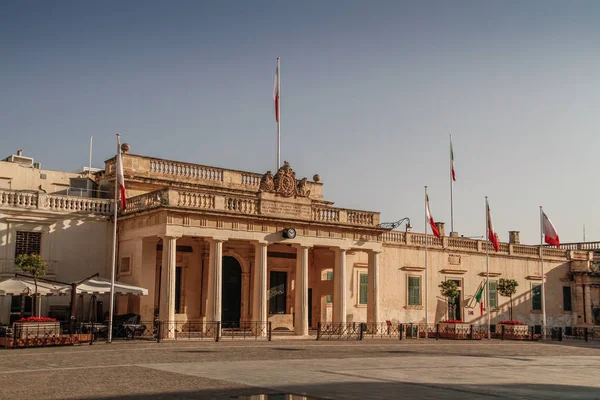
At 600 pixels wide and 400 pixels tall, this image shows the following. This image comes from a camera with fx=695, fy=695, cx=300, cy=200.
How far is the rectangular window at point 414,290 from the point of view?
3838cm

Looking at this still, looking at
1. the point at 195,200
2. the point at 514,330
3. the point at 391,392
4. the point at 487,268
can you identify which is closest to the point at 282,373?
the point at 391,392

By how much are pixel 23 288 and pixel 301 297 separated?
12.2 metres

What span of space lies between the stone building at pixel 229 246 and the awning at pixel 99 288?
120cm

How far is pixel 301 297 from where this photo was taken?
31.1m

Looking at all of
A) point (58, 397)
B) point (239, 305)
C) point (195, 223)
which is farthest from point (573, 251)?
point (58, 397)

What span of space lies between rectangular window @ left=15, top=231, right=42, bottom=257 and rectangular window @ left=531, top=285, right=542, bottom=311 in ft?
99.6

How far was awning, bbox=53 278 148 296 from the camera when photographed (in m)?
25.0

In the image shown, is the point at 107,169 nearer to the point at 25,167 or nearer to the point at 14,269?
the point at 25,167

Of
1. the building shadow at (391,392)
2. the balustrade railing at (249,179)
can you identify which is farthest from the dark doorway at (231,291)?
the building shadow at (391,392)

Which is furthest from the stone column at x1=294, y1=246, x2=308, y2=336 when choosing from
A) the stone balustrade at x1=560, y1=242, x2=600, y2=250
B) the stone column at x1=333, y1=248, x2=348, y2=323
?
the stone balustrade at x1=560, y1=242, x2=600, y2=250

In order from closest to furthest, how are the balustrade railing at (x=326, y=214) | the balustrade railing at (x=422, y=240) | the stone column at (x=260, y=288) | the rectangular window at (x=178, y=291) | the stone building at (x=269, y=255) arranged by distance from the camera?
the stone building at (x=269, y=255)
the stone column at (x=260, y=288)
the rectangular window at (x=178, y=291)
the balustrade railing at (x=326, y=214)
the balustrade railing at (x=422, y=240)

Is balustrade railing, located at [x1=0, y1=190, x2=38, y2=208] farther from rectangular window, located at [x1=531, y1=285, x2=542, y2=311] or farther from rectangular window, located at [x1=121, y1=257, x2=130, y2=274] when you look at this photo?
rectangular window, located at [x1=531, y1=285, x2=542, y2=311]

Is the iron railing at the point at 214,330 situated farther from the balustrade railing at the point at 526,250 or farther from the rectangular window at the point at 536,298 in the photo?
the rectangular window at the point at 536,298

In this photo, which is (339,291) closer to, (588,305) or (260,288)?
(260,288)
